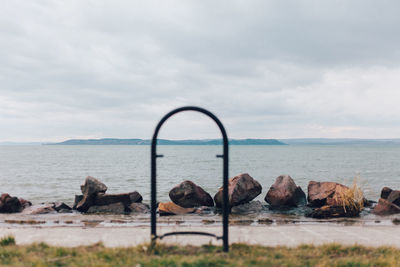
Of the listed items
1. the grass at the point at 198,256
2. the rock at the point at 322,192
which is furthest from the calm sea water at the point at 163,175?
the grass at the point at 198,256

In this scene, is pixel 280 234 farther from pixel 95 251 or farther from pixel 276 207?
pixel 276 207

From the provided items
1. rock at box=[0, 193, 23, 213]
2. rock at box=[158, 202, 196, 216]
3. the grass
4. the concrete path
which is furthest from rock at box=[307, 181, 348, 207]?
rock at box=[0, 193, 23, 213]

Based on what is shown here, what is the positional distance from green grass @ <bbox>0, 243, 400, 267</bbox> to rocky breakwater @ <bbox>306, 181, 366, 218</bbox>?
5.94 m

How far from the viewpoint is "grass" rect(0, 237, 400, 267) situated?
4605mm

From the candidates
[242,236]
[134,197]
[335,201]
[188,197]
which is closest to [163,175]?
[134,197]

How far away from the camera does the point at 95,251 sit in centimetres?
521

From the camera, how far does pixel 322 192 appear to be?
14367mm

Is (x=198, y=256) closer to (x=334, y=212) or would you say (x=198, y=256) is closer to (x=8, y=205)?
(x=334, y=212)

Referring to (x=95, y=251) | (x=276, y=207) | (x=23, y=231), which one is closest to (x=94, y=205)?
(x=23, y=231)

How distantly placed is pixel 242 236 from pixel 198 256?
1921 mm

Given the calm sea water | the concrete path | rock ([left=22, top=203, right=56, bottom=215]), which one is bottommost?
the calm sea water

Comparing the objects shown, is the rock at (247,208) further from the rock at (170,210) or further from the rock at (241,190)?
the rock at (170,210)

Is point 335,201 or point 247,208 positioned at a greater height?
point 335,201

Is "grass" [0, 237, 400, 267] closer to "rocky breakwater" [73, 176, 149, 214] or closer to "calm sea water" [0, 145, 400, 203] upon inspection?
"rocky breakwater" [73, 176, 149, 214]
